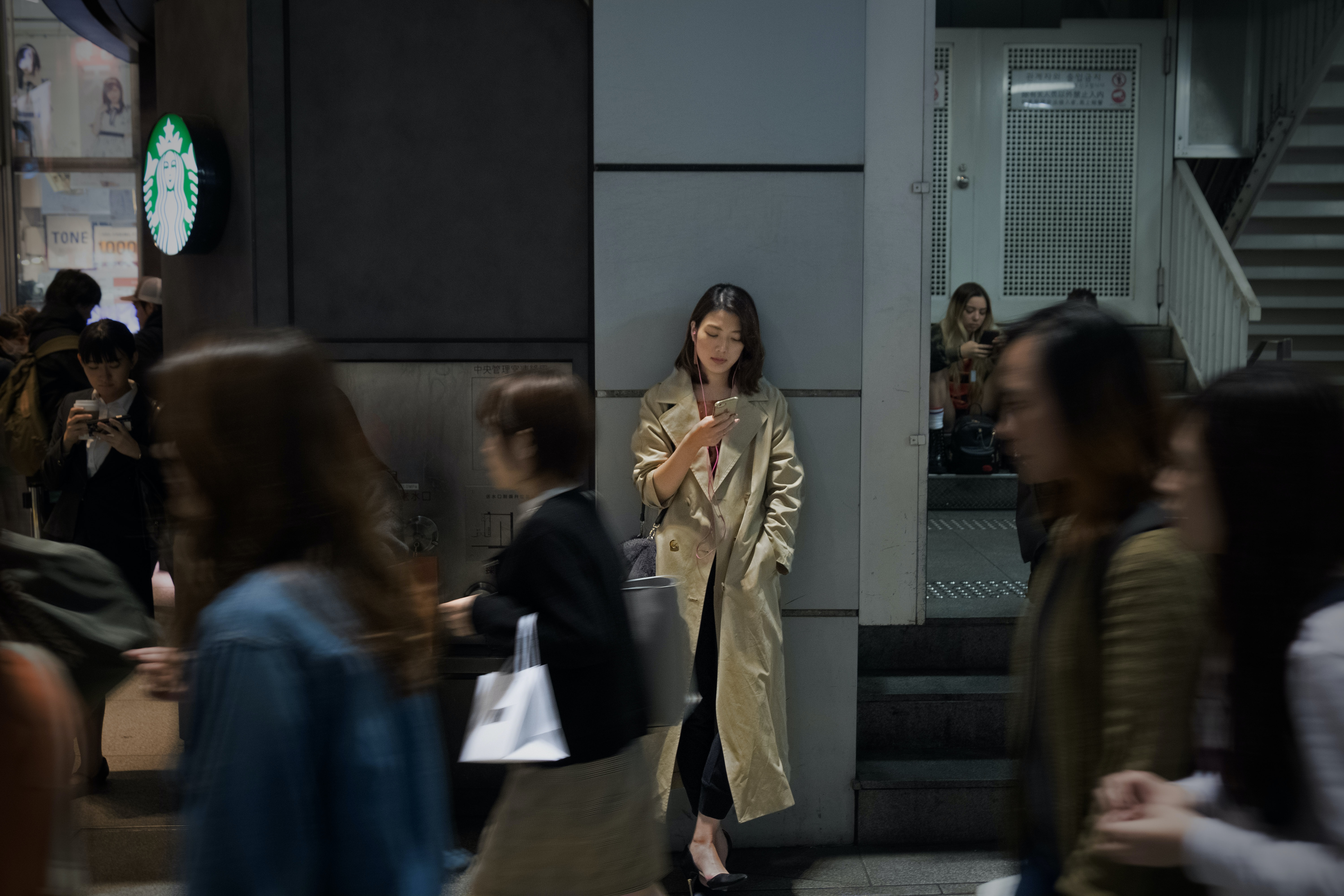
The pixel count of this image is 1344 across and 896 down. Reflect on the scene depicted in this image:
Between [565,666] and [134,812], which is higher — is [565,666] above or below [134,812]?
above

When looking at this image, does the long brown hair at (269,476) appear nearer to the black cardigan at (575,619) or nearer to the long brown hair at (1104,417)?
the black cardigan at (575,619)

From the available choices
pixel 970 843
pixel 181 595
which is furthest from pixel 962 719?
pixel 181 595

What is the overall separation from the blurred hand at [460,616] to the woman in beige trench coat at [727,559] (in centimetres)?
148

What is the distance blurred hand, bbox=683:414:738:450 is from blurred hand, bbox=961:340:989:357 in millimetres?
4013

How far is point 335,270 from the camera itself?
13.6ft

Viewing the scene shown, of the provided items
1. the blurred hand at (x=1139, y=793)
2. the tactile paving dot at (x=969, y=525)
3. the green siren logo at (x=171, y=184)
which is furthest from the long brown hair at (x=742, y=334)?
the tactile paving dot at (x=969, y=525)

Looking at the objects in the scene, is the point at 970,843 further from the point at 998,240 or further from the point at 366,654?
the point at 998,240

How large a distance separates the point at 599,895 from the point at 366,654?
104 centimetres

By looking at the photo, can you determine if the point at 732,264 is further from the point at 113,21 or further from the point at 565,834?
the point at 113,21

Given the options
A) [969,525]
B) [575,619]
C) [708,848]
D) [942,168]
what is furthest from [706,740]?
[942,168]

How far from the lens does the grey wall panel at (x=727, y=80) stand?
13.0ft

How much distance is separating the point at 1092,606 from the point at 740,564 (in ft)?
7.50

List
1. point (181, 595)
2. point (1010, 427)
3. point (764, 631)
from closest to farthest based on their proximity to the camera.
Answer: point (181, 595), point (1010, 427), point (764, 631)

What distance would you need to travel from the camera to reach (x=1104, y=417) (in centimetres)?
159
